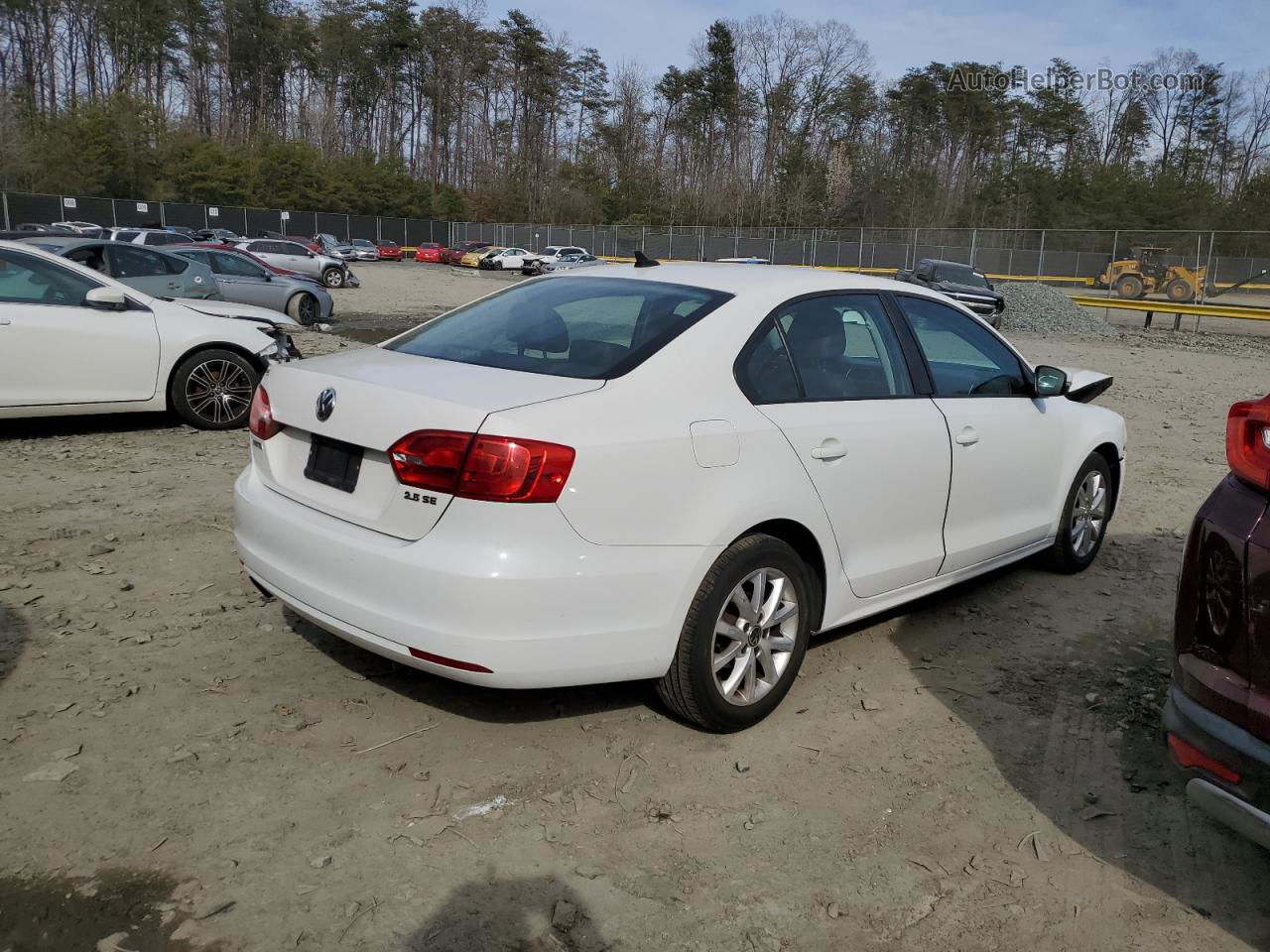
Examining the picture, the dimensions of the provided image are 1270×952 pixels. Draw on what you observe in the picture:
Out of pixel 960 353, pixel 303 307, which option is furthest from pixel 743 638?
pixel 303 307

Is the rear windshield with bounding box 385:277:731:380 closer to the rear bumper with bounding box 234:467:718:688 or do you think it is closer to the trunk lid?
the trunk lid

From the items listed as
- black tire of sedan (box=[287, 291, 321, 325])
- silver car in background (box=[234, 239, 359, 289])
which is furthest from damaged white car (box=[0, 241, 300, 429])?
silver car in background (box=[234, 239, 359, 289])

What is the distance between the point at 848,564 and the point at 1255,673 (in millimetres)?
1611

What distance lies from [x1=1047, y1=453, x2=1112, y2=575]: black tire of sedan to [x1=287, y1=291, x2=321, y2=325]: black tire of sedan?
49.7ft

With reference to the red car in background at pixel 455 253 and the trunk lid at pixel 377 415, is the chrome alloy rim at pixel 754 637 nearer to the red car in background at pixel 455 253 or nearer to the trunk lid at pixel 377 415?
the trunk lid at pixel 377 415

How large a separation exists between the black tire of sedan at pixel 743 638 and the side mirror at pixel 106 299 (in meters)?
6.21

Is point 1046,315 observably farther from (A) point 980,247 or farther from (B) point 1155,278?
(A) point 980,247

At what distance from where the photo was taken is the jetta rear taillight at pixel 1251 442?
2.66 meters

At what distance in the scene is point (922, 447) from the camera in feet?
14.0

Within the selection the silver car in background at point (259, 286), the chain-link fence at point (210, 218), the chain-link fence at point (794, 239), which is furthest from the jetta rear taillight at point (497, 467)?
the chain-link fence at point (210, 218)

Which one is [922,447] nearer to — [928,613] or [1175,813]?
[928,613]

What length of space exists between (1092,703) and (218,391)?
23.3ft

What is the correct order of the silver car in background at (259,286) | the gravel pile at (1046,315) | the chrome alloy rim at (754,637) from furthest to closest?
the gravel pile at (1046,315) < the silver car in background at (259,286) < the chrome alloy rim at (754,637)

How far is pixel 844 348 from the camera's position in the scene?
4.24m
